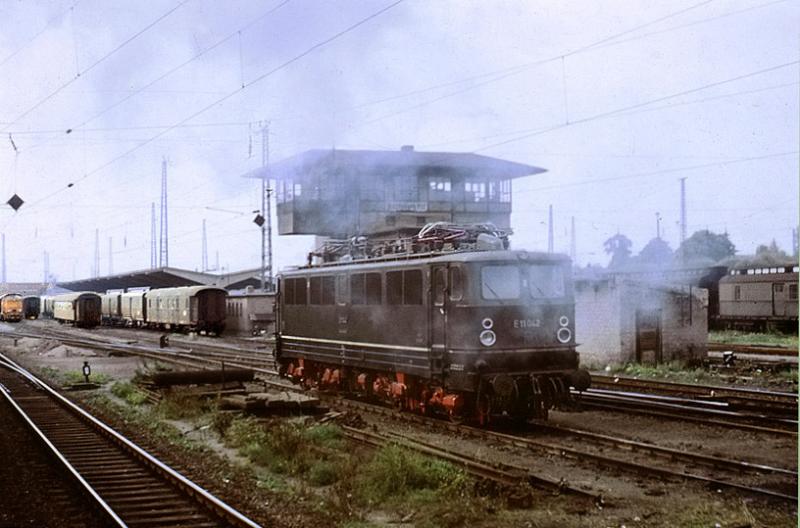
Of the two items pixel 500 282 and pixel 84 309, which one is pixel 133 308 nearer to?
pixel 84 309

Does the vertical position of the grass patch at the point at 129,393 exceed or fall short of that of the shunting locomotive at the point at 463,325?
it falls short

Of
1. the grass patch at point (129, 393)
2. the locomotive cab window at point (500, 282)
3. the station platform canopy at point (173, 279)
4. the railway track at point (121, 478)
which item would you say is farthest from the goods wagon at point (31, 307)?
the locomotive cab window at point (500, 282)

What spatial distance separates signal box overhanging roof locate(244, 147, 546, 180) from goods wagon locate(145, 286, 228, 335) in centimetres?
2959

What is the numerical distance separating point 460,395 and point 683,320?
44.8 ft

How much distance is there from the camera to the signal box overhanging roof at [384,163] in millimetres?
18694

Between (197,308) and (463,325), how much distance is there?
124 feet

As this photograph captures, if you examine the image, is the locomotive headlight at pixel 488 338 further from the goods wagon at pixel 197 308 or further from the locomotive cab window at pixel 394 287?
the goods wagon at pixel 197 308

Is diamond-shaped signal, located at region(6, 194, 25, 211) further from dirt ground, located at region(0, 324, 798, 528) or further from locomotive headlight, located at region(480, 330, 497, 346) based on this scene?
locomotive headlight, located at region(480, 330, 497, 346)

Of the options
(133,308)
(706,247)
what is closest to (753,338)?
(706,247)

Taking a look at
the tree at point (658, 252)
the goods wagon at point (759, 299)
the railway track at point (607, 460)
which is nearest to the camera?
the railway track at point (607, 460)

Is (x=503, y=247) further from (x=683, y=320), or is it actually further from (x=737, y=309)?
(x=737, y=309)

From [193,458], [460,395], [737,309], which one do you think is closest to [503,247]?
[460,395]

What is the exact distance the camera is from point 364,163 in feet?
65.4

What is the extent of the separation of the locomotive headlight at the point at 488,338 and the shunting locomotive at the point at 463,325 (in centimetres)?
2
